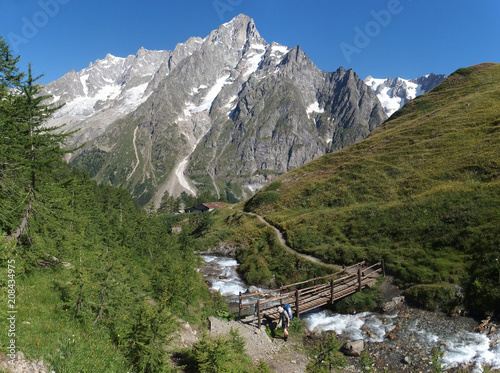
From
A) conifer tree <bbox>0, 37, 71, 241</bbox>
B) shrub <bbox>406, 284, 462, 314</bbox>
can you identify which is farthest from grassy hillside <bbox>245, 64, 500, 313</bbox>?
conifer tree <bbox>0, 37, 71, 241</bbox>

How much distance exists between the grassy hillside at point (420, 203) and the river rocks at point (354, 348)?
24.2 ft

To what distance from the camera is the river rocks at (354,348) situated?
735 inches

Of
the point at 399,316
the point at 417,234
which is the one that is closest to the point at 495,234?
the point at 417,234

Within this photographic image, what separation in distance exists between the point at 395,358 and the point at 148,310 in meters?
16.4

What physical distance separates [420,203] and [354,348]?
22.7 meters

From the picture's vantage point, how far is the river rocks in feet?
61.3

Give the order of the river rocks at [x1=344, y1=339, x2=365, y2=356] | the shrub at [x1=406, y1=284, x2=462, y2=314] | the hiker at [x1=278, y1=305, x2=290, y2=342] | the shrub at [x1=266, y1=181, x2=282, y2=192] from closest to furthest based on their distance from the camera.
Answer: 1. the river rocks at [x1=344, y1=339, x2=365, y2=356]
2. the hiker at [x1=278, y1=305, x2=290, y2=342]
3. the shrub at [x1=406, y1=284, x2=462, y2=314]
4. the shrub at [x1=266, y1=181, x2=282, y2=192]

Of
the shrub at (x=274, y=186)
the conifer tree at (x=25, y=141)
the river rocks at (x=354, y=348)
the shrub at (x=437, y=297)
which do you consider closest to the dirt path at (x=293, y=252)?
the shrub at (x=437, y=297)

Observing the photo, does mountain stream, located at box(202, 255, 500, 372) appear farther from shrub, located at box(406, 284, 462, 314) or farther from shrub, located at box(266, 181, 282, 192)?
shrub, located at box(266, 181, 282, 192)

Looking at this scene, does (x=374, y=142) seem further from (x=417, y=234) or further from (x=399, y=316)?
(x=399, y=316)

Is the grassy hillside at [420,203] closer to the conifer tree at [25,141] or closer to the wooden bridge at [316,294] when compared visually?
the wooden bridge at [316,294]

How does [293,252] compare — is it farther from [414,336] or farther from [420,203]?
[414,336]

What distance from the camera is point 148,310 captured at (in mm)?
10102

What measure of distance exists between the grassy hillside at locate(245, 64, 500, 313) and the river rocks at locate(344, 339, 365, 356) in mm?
7372
